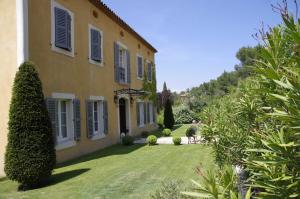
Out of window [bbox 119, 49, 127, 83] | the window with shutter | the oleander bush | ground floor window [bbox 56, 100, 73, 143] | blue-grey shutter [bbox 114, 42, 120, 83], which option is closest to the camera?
the oleander bush

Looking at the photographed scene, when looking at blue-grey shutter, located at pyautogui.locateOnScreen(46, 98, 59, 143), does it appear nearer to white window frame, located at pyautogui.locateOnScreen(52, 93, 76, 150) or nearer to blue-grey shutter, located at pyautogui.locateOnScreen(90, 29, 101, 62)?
white window frame, located at pyautogui.locateOnScreen(52, 93, 76, 150)

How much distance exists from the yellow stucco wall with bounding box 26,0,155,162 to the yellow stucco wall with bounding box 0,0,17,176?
52 cm

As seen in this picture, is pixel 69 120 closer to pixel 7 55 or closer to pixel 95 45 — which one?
pixel 7 55

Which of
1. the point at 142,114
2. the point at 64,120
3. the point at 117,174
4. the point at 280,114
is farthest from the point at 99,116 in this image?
the point at 280,114

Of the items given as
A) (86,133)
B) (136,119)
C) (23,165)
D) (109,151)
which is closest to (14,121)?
(23,165)

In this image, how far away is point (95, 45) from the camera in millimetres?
15297

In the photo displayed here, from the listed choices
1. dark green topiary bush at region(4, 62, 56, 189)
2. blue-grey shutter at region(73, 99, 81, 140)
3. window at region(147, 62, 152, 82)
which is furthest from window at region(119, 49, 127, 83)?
dark green topiary bush at region(4, 62, 56, 189)

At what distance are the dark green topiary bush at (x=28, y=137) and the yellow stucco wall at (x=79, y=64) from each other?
6.38 ft

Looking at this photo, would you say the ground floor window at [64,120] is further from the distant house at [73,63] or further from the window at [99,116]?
the window at [99,116]

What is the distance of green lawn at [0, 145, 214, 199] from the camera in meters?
7.82

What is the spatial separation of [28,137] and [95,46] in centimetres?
761

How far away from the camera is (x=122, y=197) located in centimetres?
727

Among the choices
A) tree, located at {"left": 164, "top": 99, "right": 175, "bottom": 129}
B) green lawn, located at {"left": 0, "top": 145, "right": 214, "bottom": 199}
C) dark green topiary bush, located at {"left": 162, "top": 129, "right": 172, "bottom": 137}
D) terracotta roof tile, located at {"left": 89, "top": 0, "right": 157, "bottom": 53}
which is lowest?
green lawn, located at {"left": 0, "top": 145, "right": 214, "bottom": 199}

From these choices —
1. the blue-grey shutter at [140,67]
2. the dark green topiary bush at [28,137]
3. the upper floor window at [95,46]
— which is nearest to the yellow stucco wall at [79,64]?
the upper floor window at [95,46]
